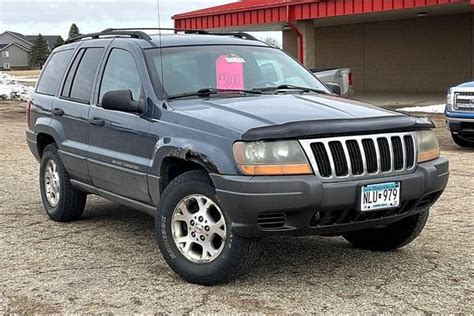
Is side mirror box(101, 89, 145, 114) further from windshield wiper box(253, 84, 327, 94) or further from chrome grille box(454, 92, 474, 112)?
chrome grille box(454, 92, 474, 112)

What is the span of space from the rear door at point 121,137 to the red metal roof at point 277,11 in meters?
14.1

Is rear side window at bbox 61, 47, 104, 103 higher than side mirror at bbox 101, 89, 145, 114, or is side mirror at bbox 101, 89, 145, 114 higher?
rear side window at bbox 61, 47, 104, 103

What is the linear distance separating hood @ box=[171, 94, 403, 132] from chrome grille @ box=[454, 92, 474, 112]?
635 centimetres

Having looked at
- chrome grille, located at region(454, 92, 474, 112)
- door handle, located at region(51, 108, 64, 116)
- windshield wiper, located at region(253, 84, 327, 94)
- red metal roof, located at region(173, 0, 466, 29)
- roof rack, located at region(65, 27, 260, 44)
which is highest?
red metal roof, located at region(173, 0, 466, 29)

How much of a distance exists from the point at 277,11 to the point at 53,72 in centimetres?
1573

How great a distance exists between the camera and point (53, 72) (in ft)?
22.6

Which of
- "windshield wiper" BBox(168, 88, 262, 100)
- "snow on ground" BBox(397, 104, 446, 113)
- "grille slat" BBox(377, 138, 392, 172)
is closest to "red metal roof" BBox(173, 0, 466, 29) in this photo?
"snow on ground" BBox(397, 104, 446, 113)

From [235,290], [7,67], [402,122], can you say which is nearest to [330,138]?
[402,122]

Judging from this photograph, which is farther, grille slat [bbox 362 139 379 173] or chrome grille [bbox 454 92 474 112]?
chrome grille [bbox 454 92 474 112]

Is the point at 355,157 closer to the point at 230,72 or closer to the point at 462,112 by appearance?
the point at 230,72

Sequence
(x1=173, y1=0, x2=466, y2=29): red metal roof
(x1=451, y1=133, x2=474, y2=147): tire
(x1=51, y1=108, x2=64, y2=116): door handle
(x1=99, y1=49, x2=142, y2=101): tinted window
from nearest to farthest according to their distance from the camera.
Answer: (x1=99, y1=49, x2=142, y2=101): tinted window → (x1=51, y1=108, x2=64, y2=116): door handle → (x1=451, y1=133, x2=474, y2=147): tire → (x1=173, y1=0, x2=466, y2=29): red metal roof

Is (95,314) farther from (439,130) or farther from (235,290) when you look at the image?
(439,130)

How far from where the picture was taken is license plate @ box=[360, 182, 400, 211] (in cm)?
419

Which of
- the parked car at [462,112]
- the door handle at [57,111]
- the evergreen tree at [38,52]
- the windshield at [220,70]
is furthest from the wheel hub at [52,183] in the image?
the evergreen tree at [38,52]
